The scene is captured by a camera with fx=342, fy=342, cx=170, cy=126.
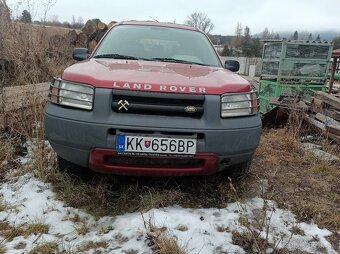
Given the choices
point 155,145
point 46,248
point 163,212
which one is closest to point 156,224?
point 163,212

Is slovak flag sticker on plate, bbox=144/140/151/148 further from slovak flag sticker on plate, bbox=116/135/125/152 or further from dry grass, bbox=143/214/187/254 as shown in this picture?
dry grass, bbox=143/214/187/254

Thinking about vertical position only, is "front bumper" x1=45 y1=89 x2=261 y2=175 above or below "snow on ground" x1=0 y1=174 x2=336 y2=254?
above

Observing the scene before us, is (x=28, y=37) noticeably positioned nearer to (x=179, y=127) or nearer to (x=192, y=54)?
(x=192, y=54)

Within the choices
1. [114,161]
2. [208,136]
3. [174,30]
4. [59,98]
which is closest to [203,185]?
[208,136]

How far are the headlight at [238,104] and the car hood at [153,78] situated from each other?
51 millimetres

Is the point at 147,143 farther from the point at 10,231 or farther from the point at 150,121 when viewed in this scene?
the point at 10,231

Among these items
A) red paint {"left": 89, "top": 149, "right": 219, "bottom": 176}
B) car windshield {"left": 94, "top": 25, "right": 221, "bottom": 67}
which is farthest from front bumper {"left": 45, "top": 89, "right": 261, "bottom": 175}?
car windshield {"left": 94, "top": 25, "right": 221, "bottom": 67}

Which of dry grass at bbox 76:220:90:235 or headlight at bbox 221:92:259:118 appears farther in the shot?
headlight at bbox 221:92:259:118

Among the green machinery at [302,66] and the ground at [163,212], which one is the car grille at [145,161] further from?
the green machinery at [302,66]

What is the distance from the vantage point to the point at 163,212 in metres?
2.65

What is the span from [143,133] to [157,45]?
1709mm

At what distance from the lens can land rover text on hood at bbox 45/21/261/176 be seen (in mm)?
2602

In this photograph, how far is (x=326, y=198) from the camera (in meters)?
3.21

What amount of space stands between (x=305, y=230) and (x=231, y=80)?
53.4 inches
